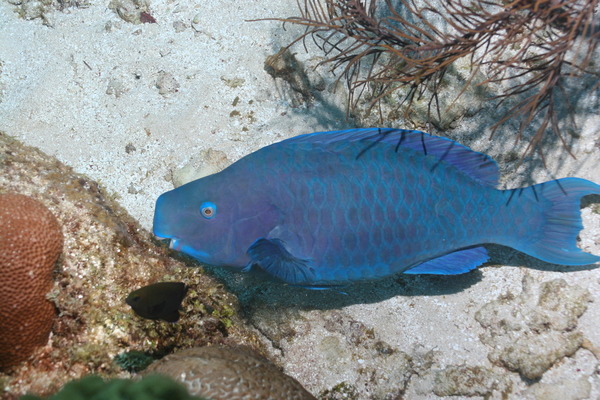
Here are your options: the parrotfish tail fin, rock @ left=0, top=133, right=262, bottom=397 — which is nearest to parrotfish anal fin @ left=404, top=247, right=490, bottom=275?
the parrotfish tail fin

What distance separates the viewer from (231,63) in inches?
189

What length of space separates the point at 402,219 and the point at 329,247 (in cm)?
56

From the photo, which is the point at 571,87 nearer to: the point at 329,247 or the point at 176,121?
the point at 329,247

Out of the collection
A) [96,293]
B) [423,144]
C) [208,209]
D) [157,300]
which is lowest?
[96,293]

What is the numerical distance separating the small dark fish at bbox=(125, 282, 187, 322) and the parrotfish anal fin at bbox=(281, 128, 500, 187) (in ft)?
4.27

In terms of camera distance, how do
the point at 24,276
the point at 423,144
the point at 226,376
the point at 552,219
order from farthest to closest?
the point at 552,219 < the point at 423,144 < the point at 24,276 < the point at 226,376

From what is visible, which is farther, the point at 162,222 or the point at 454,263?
the point at 454,263

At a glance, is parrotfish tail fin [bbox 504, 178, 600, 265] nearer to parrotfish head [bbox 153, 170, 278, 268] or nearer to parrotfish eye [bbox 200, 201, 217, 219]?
parrotfish head [bbox 153, 170, 278, 268]

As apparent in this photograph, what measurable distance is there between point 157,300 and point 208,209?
681 mm

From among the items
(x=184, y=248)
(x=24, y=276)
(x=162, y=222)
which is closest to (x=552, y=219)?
(x=184, y=248)

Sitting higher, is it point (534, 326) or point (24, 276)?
point (24, 276)

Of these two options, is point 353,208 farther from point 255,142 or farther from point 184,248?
point 255,142

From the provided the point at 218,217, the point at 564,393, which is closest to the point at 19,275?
the point at 218,217

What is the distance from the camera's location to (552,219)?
321 cm
